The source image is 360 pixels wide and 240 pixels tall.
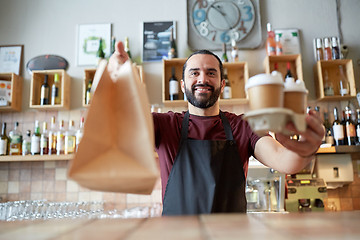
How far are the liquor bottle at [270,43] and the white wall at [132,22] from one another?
0.45 ft

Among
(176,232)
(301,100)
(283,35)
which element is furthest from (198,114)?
(283,35)

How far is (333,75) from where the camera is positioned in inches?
142

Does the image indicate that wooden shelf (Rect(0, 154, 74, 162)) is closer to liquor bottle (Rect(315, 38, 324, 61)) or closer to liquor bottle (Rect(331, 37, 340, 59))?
liquor bottle (Rect(315, 38, 324, 61))

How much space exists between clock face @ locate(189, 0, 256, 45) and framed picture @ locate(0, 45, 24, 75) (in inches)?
76.7

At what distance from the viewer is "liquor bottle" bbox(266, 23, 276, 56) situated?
139 inches

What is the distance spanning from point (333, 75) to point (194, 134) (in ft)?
8.40

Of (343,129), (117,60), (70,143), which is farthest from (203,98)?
(343,129)

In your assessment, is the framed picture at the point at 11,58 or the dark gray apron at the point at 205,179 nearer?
the dark gray apron at the point at 205,179

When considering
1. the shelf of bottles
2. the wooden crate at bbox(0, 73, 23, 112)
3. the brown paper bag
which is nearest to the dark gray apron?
the brown paper bag

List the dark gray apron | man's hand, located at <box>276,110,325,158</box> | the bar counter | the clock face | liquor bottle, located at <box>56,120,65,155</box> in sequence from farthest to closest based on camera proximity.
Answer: the clock face < liquor bottle, located at <box>56,120,65,155</box> < the dark gray apron < man's hand, located at <box>276,110,325,158</box> < the bar counter

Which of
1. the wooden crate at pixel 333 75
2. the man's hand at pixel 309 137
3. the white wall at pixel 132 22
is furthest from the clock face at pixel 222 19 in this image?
the man's hand at pixel 309 137

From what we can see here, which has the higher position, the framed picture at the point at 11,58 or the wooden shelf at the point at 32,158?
the framed picture at the point at 11,58

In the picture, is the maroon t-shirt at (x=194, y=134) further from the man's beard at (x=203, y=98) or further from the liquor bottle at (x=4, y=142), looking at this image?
the liquor bottle at (x=4, y=142)

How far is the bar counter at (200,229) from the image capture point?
617 mm
